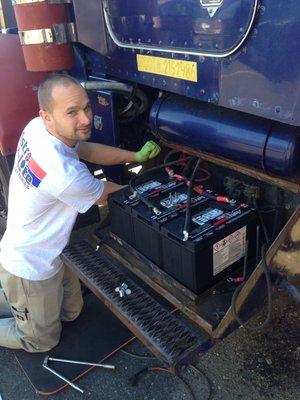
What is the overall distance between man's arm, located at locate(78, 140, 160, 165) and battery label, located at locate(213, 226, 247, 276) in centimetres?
66

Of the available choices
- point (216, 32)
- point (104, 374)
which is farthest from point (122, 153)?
point (104, 374)

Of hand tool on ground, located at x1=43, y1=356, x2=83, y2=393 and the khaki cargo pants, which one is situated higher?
the khaki cargo pants

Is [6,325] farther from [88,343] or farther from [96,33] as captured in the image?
[96,33]

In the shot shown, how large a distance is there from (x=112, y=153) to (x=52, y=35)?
0.64 metres

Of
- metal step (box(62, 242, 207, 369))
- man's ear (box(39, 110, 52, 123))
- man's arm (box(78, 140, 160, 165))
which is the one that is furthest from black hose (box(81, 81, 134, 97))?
metal step (box(62, 242, 207, 369))

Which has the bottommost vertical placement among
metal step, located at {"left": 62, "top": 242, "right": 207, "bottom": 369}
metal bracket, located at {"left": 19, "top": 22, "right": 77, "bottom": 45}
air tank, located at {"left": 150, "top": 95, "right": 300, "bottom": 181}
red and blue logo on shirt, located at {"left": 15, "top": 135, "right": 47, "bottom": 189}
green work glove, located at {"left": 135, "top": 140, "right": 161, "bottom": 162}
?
metal step, located at {"left": 62, "top": 242, "right": 207, "bottom": 369}

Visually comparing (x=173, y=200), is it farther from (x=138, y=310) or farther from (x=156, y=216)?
(x=138, y=310)

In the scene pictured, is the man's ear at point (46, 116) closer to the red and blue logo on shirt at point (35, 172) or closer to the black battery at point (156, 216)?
the red and blue logo on shirt at point (35, 172)

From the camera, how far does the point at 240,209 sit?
73.0 inches

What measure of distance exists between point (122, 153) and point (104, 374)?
105 cm

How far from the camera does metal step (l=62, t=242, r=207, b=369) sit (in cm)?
157

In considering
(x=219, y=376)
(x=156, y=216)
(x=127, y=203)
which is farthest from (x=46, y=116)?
(x=219, y=376)

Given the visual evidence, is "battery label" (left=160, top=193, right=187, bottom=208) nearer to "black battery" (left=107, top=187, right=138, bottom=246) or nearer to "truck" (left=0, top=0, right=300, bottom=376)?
"truck" (left=0, top=0, right=300, bottom=376)

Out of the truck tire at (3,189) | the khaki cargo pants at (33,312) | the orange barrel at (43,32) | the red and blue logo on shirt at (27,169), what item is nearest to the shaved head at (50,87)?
the red and blue logo on shirt at (27,169)
